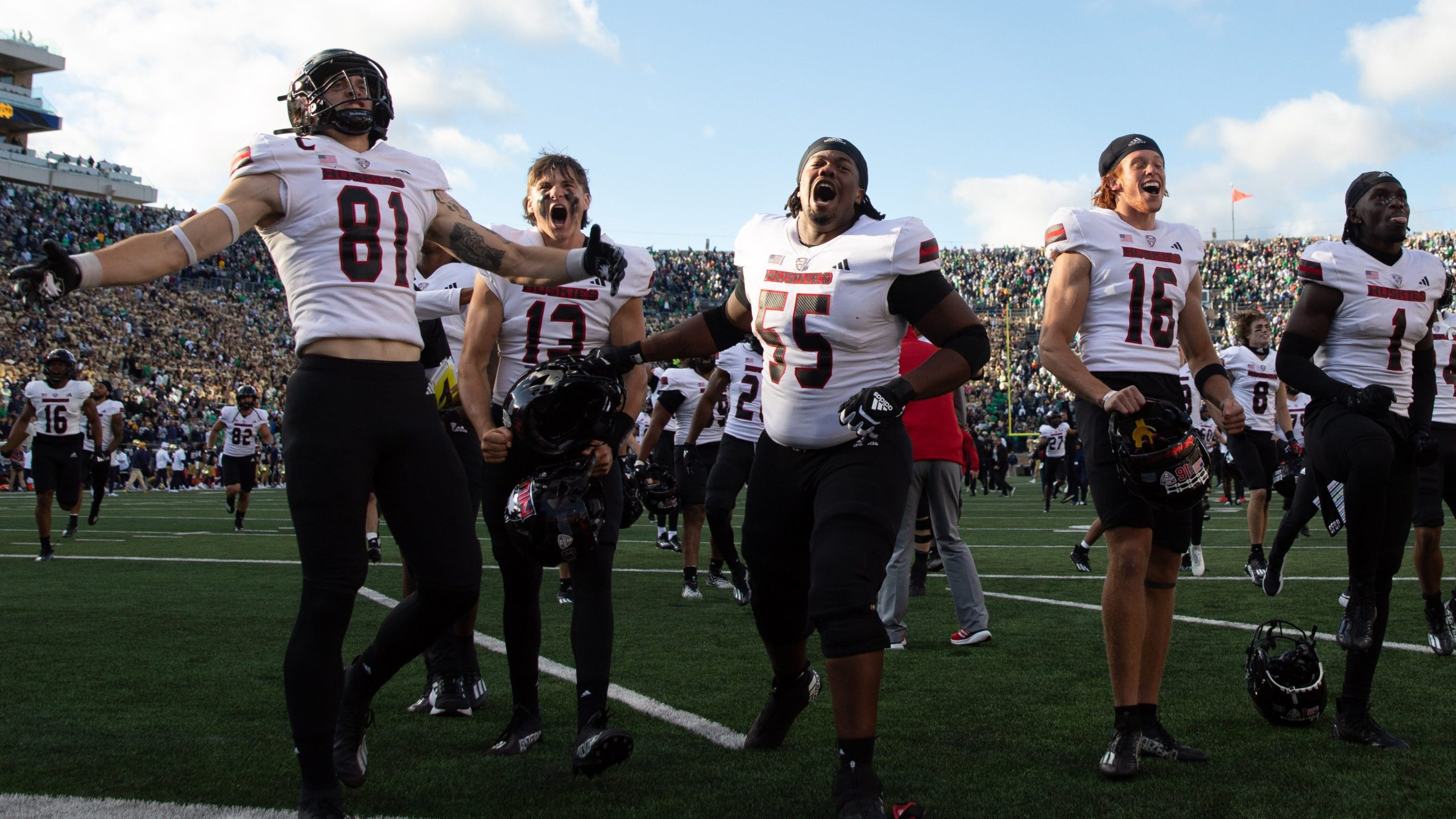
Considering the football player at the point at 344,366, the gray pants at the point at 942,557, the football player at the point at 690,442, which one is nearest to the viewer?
the football player at the point at 344,366

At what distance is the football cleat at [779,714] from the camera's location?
4238mm

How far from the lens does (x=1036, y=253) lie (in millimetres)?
64375

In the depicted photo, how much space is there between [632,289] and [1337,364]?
9.32 feet

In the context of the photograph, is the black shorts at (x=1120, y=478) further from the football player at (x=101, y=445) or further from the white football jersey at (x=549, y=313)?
the football player at (x=101, y=445)

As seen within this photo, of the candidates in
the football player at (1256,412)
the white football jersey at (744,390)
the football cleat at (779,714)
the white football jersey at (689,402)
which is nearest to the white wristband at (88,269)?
Result: the football cleat at (779,714)

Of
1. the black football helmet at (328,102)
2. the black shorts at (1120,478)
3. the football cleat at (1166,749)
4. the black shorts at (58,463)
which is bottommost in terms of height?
the football cleat at (1166,749)

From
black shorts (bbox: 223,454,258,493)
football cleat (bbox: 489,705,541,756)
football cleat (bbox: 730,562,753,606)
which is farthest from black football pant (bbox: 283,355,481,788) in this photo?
black shorts (bbox: 223,454,258,493)

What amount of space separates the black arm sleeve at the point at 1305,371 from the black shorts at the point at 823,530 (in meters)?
1.83

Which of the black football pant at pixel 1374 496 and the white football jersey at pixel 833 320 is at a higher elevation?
the white football jersey at pixel 833 320

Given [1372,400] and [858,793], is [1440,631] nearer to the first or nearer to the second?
[1372,400]

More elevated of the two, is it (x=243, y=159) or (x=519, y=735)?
(x=243, y=159)

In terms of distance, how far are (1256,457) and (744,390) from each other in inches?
185

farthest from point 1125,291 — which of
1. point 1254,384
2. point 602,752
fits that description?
point 1254,384

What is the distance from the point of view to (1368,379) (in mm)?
4895
